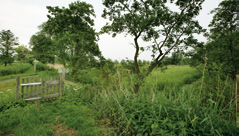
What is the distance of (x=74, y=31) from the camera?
1531cm

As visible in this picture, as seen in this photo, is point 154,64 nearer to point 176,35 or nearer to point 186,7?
point 176,35

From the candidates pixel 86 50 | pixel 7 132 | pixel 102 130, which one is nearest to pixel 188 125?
pixel 102 130

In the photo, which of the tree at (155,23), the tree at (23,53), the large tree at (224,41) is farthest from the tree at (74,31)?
the tree at (23,53)

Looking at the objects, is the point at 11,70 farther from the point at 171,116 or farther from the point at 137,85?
the point at 171,116

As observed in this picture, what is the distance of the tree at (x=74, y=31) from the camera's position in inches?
546

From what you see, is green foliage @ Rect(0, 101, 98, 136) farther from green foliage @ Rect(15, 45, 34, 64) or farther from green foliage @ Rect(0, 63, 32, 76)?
green foliage @ Rect(15, 45, 34, 64)

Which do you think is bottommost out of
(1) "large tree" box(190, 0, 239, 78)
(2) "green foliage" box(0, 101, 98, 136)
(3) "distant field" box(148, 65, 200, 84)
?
(2) "green foliage" box(0, 101, 98, 136)

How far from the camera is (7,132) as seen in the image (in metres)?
3.30

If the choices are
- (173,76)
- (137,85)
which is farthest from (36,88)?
(173,76)

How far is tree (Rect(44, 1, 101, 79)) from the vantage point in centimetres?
1386

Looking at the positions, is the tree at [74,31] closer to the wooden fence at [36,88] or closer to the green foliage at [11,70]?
the wooden fence at [36,88]

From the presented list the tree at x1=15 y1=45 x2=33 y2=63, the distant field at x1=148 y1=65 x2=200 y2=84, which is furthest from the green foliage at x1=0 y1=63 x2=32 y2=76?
the distant field at x1=148 y1=65 x2=200 y2=84

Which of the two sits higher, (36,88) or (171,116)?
(171,116)

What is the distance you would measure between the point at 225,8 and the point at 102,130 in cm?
1513
